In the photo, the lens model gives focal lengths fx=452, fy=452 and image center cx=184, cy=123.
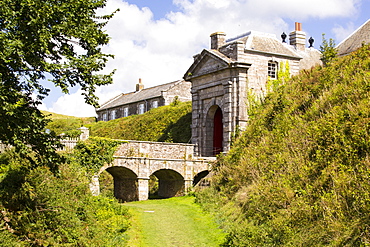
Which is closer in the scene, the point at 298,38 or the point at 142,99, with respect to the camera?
the point at 298,38

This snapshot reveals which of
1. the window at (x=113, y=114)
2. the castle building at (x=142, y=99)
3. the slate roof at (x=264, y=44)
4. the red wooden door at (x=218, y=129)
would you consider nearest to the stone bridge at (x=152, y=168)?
the red wooden door at (x=218, y=129)

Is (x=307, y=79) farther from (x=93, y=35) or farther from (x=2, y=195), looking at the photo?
(x=2, y=195)

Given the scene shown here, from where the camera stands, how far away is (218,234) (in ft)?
47.5

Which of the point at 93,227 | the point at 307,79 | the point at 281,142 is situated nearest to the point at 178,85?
the point at 307,79

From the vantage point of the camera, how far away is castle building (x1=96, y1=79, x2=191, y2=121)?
142 ft

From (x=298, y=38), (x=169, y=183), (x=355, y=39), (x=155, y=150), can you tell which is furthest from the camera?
(x=298, y=38)

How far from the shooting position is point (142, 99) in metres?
46.4

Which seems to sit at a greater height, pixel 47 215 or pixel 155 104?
pixel 155 104

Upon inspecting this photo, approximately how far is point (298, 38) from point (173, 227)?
21075mm

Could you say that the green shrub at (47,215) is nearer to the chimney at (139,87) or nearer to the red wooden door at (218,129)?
the red wooden door at (218,129)

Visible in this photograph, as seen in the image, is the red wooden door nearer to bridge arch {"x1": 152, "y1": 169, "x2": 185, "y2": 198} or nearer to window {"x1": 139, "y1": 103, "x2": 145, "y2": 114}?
bridge arch {"x1": 152, "y1": 169, "x2": 185, "y2": 198}

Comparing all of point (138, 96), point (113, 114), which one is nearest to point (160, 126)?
point (138, 96)

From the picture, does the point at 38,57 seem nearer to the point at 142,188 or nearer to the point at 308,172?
the point at 308,172

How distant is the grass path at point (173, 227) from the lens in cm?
1394
